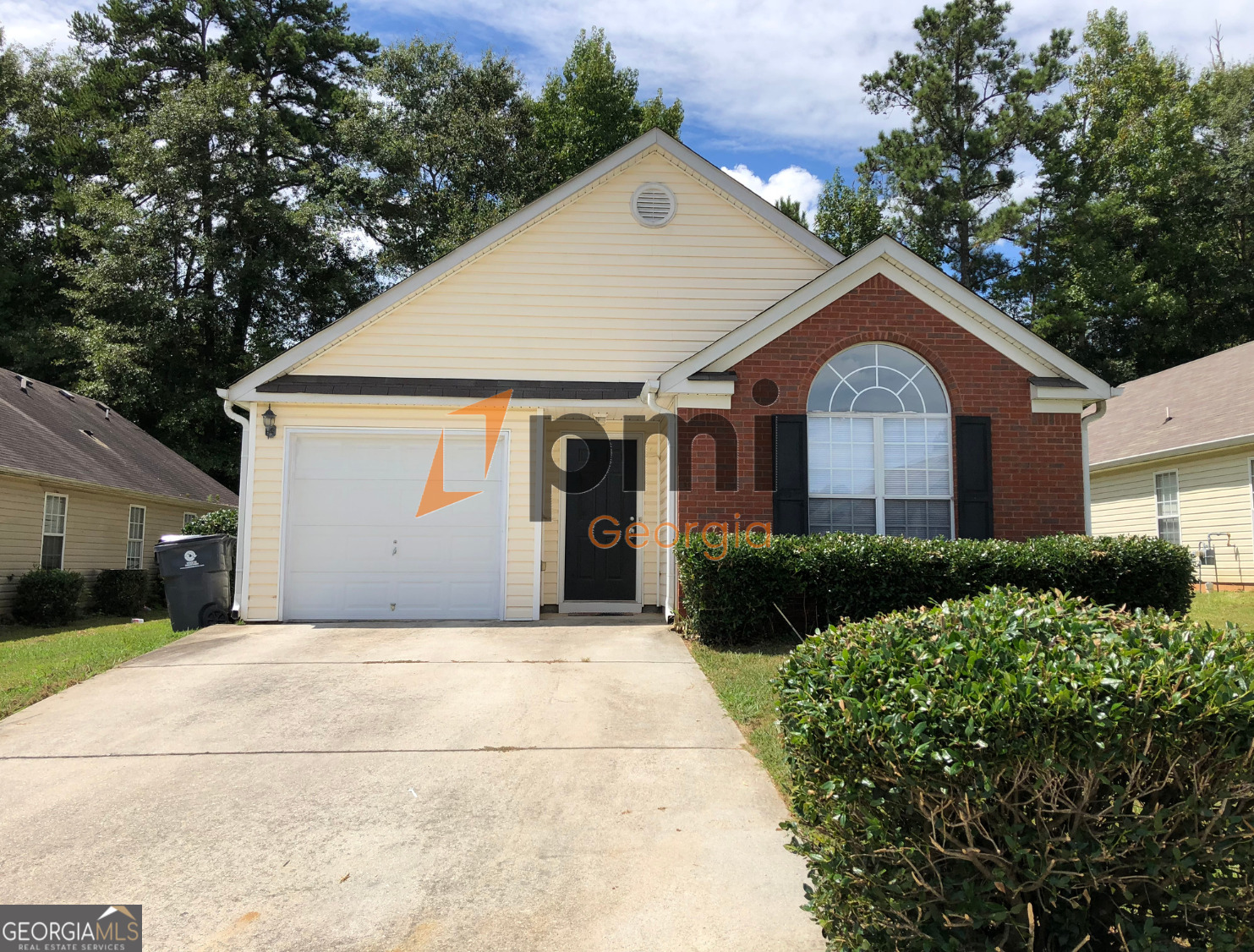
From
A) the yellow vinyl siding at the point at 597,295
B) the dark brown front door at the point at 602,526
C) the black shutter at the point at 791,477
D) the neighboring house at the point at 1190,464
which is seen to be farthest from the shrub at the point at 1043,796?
the neighboring house at the point at 1190,464

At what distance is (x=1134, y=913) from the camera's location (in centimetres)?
278

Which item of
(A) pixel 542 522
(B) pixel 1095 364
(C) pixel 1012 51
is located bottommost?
(A) pixel 542 522

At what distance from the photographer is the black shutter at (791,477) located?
898 cm

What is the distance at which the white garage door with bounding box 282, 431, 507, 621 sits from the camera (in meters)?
10.3

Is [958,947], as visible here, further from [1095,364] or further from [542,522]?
[1095,364]

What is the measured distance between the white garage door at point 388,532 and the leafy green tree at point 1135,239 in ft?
79.1

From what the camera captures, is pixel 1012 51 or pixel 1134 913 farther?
pixel 1012 51

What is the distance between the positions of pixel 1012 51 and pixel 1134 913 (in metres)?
34.2

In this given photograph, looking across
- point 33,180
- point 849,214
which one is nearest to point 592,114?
point 849,214

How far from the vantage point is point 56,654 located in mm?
9719

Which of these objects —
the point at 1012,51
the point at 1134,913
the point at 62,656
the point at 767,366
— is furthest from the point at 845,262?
the point at 1012,51

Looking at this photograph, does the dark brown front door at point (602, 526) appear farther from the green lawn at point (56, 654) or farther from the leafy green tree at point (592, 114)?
the leafy green tree at point (592, 114)

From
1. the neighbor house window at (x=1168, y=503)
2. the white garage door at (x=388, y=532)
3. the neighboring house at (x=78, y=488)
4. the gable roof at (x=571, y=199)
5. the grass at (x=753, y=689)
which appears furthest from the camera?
the neighbor house window at (x=1168, y=503)
